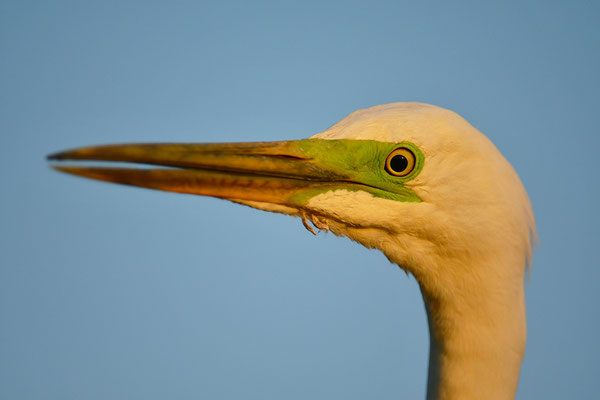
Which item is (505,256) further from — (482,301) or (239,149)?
(239,149)

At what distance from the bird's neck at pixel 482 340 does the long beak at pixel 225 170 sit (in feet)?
3.59

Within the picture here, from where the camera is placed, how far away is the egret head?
2.94m

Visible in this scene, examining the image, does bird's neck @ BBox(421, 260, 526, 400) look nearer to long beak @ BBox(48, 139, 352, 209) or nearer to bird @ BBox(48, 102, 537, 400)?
bird @ BBox(48, 102, 537, 400)

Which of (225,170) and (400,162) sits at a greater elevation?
(400,162)

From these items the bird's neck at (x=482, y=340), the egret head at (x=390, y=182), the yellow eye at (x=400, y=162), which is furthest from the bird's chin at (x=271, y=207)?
the bird's neck at (x=482, y=340)

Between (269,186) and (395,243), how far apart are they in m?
0.90

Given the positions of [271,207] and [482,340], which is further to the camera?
[271,207]

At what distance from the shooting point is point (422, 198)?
3074 millimetres

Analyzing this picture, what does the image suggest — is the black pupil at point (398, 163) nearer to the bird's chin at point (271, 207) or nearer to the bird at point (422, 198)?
the bird at point (422, 198)

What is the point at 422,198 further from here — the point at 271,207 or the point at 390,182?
the point at 271,207

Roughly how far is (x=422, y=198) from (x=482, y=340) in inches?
38.0

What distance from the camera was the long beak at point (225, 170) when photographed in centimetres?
300

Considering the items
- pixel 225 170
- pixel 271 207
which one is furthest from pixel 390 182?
pixel 225 170

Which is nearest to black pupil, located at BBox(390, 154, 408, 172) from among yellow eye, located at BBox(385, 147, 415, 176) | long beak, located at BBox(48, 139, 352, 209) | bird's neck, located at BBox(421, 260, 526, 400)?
yellow eye, located at BBox(385, 147, 415, 176)
